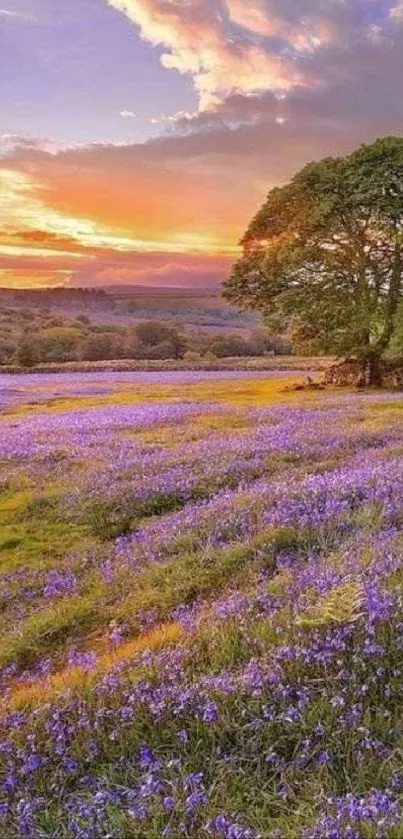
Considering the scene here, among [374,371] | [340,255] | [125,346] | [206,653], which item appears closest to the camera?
[206,653]

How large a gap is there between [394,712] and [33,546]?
636 centimetres

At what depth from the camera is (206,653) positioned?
193 inches

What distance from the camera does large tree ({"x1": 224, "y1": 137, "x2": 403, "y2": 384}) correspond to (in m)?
32.6

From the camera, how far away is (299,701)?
4.10 metres

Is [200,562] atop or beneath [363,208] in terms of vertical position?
beneath

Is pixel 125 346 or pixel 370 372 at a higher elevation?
pixel 125 346

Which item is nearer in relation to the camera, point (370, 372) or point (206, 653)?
point (206, 653)

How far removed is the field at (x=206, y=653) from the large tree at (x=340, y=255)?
74.6ft

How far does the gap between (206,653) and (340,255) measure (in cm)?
3176

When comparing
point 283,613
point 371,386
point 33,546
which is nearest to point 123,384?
point 371,386

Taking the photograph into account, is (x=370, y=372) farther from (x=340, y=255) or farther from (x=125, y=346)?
(x=125, y=346)

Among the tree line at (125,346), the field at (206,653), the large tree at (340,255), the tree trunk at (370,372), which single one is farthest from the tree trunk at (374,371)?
the tree line at (125,346)

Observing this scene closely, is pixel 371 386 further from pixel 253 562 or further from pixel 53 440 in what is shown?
pixel 253 562

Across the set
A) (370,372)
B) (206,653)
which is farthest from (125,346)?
(206,653)
